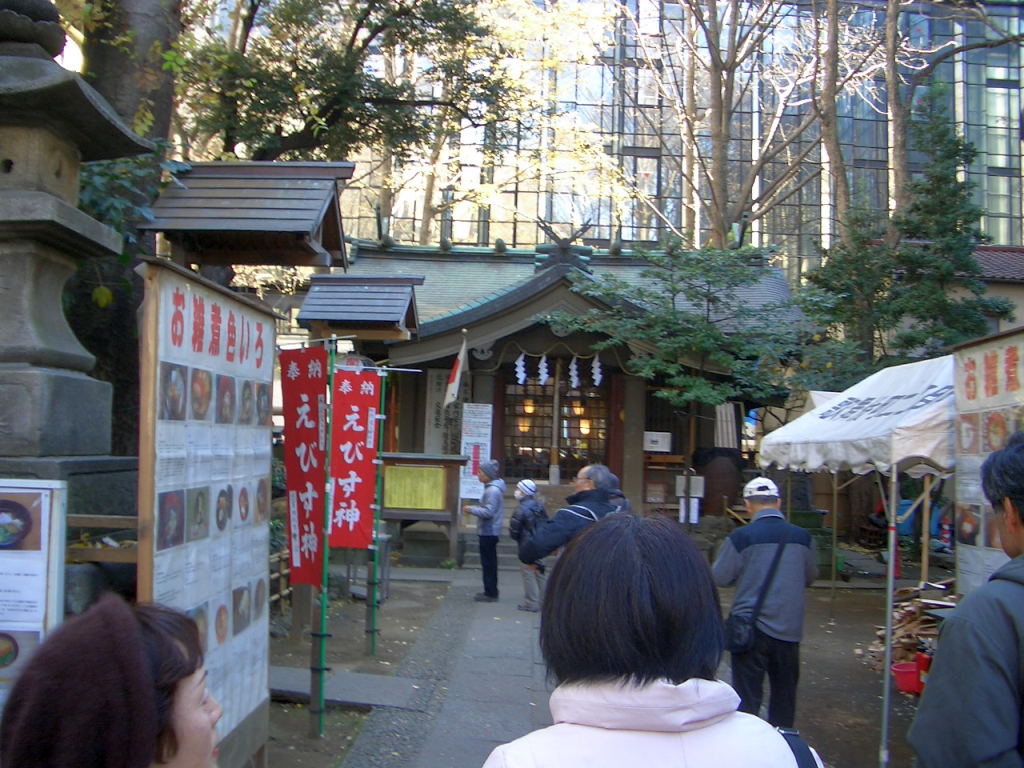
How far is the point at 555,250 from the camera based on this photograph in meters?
14.6

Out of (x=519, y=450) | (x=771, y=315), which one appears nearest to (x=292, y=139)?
(x=519, y=450)

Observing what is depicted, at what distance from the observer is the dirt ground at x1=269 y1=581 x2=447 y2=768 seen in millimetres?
5637

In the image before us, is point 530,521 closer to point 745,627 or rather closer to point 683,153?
point 745,627

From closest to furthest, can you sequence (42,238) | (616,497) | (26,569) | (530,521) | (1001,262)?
(26,569), (42,238), (616,497), (530,521), (1001,262)

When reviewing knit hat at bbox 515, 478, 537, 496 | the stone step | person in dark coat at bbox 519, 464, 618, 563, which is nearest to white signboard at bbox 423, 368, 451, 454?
the stone step

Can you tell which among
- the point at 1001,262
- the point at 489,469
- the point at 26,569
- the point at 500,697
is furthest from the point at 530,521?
the point at 1001,262

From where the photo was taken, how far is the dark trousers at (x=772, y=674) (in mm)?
Answer: 5262

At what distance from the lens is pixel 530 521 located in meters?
9.08

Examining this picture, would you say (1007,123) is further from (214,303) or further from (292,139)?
(214,303)

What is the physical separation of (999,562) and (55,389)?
4629 mm

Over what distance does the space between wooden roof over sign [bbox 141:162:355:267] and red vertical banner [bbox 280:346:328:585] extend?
103 cm

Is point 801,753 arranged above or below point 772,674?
above

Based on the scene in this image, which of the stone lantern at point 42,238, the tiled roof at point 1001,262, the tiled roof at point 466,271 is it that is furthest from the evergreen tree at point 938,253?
the stone lantern at point 42,238

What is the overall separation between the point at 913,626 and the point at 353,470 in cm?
540
